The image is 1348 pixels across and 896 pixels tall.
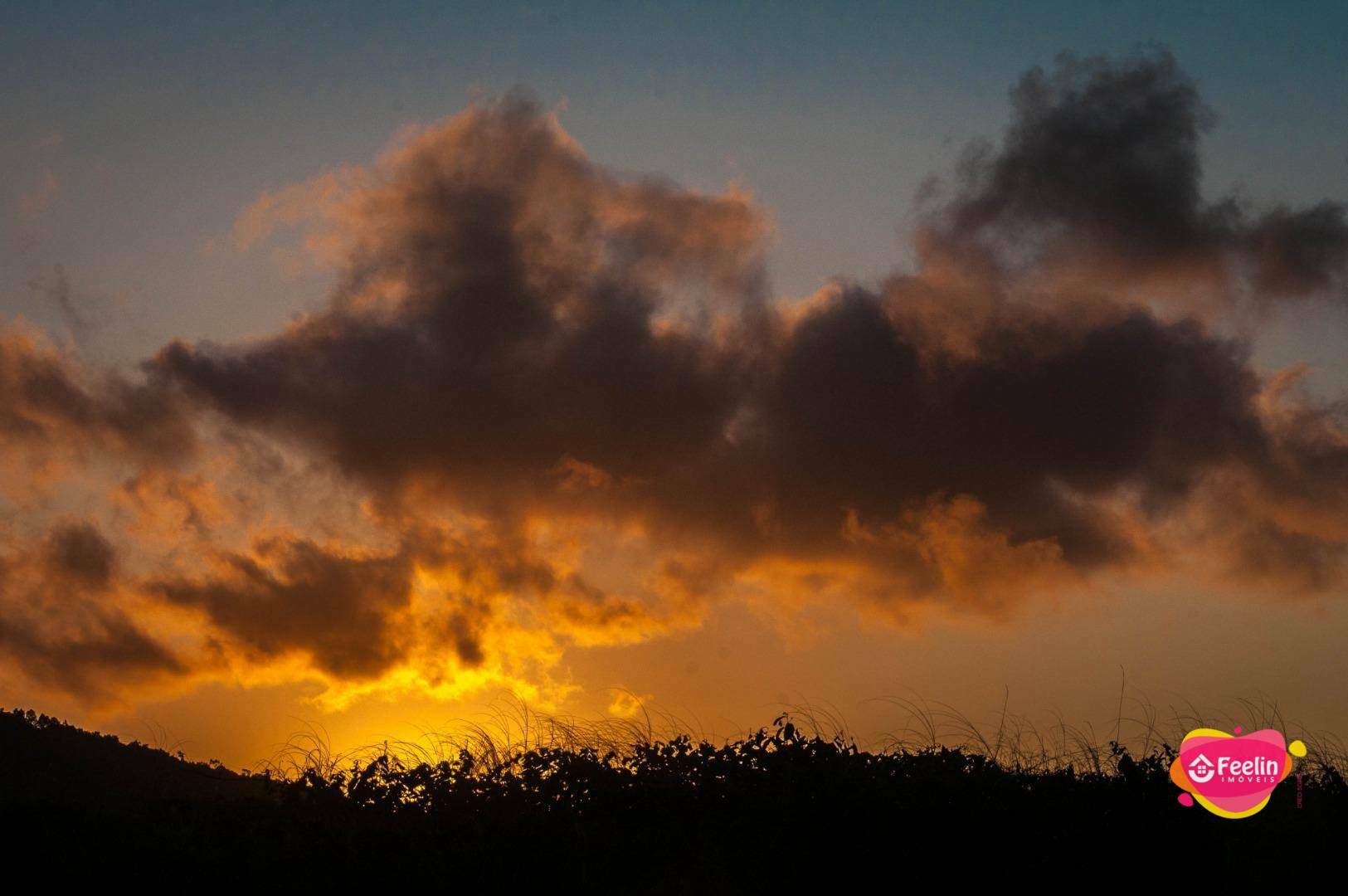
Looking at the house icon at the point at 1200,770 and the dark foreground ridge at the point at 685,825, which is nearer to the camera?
the dark foreground ridge at the point at 685,825

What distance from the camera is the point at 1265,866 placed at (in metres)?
11.0

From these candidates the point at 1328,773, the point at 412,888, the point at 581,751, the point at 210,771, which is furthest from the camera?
the point at 210,771

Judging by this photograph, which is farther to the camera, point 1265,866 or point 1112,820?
point 1112,820

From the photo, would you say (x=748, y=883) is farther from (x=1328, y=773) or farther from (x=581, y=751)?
(x=1328, y=773)

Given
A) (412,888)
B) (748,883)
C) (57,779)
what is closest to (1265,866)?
(748,883)

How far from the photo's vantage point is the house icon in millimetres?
12797

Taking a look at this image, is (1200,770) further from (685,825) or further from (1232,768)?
(685,825)

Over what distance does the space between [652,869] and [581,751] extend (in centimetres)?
295

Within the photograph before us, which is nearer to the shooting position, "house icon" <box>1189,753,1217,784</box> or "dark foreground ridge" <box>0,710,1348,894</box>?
"dark foreground ridge" <box>0,710,1348,894</box>

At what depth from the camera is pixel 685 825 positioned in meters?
12.9

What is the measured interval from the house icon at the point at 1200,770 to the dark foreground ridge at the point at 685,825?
32cm

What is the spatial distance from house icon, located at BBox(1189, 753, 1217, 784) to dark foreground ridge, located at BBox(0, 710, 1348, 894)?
0.32 m

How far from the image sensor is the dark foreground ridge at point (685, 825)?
37.5 feet

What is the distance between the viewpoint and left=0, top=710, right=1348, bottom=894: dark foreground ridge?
37.5 feet
